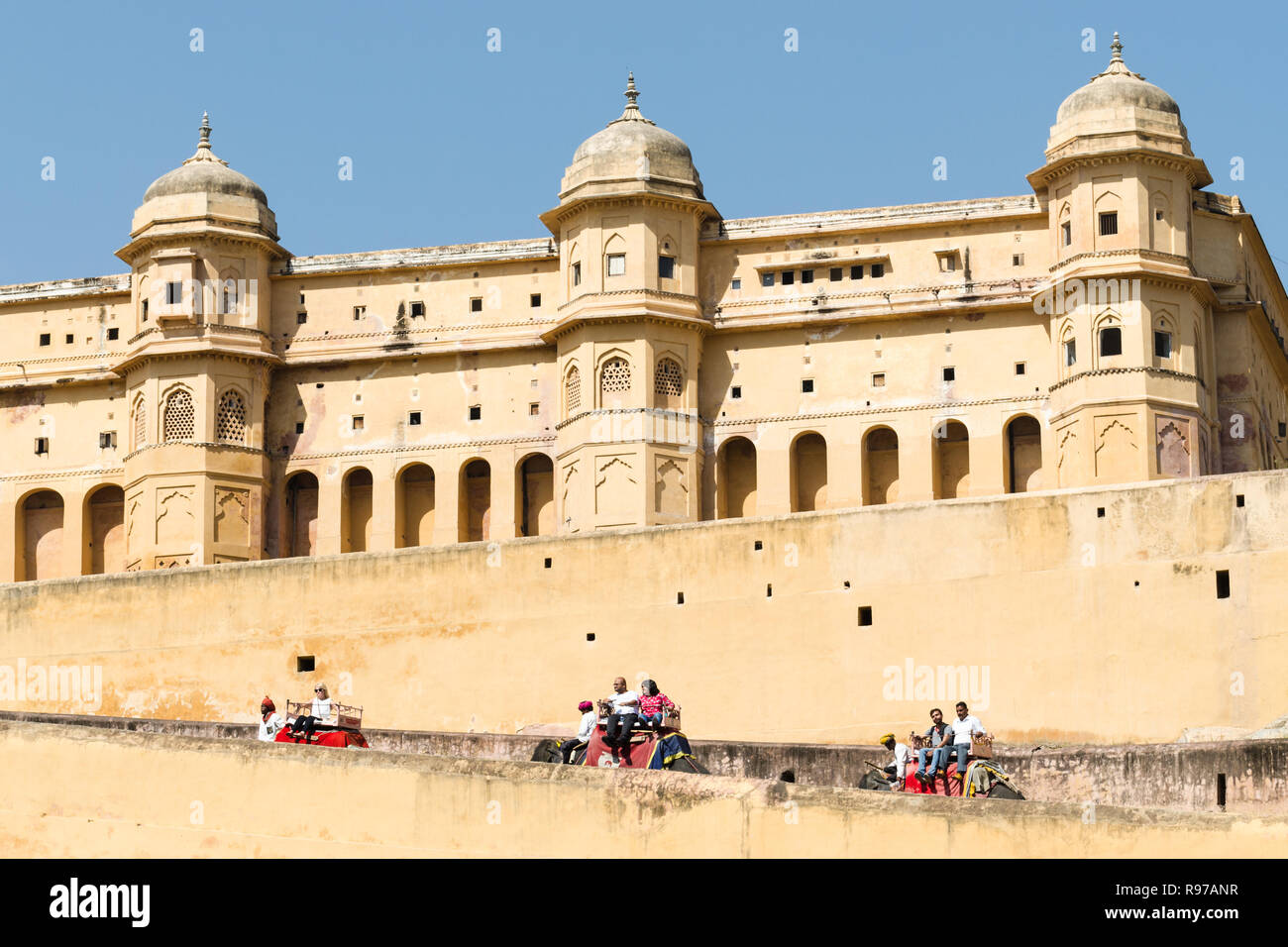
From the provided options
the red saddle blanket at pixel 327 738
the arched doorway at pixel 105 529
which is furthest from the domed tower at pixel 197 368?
the red saddle blanket at pixel 327 738

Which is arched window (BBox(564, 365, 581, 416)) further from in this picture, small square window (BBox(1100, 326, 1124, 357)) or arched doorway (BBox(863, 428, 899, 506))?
small square window (BBox(1100, 326, 1124, 357))

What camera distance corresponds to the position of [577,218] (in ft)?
166

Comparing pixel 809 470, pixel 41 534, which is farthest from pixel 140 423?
pixel 809 470

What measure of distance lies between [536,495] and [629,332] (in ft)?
15.0

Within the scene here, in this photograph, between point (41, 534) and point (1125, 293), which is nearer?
point (1125, 293)

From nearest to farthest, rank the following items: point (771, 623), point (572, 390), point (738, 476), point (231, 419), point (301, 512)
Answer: point (771, 623) < point (572, 390) < point (738, 476) < point (231, 419) < point (301, 512)

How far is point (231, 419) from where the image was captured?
51594 millimetres

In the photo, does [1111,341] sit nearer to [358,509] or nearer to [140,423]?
[358,509]

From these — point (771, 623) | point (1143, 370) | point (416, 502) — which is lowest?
point (771, 623)

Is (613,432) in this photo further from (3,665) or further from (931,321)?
(3,665)

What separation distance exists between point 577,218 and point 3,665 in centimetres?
1726

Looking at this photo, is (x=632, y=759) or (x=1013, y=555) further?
(x=1013, y=555)

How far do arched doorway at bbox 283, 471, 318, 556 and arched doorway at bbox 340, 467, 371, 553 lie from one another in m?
0.67
